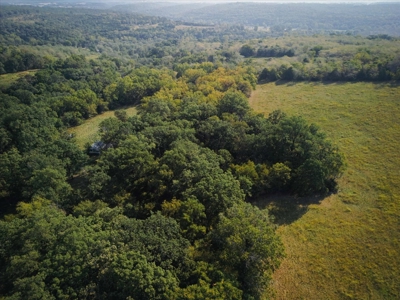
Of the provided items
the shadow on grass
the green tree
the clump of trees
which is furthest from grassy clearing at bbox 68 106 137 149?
the green tree

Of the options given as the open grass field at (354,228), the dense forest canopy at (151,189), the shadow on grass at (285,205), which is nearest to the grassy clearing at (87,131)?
the dense forest canopy at (151,189)

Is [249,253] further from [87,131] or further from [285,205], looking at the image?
[87,131]

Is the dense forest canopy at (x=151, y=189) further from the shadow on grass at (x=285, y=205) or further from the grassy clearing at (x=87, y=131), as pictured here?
the grassy clearing at (x=87, y=131)

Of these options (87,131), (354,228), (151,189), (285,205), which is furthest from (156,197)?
(87,131)

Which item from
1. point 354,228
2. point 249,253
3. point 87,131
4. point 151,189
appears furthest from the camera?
point 87,131

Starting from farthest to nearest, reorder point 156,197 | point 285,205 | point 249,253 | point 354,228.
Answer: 1. point 285,205
2. point 156,197
3. point 354,228
4. point 249,253

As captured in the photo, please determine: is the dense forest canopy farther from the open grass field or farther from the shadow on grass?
the open grass field
